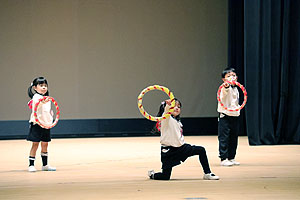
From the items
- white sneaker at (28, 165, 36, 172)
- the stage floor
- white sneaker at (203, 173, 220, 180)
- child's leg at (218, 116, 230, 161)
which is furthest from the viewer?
child's leg at (218, 116, 230, 161)

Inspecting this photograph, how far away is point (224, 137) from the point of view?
6469 mm

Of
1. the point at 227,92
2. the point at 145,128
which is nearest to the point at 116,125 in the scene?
the point at 145,128

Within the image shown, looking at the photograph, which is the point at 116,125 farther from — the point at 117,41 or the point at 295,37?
the point at 295,37

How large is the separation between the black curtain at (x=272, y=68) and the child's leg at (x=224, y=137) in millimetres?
2517

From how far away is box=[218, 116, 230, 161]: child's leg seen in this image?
6398 millimetres

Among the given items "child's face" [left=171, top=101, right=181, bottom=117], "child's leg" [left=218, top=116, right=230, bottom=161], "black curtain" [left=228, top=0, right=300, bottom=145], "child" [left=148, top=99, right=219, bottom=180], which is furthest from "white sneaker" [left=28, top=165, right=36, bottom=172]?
"black curtain" [left=228, top=0, right=300, bottom=145]

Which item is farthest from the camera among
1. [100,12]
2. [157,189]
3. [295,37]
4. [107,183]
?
[100,12]

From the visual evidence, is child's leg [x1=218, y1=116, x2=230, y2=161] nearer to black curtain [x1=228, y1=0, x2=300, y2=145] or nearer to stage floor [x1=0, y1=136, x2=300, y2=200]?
stage floor [x1=0, y1=136, x2=300, y2=200]

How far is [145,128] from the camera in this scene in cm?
1082

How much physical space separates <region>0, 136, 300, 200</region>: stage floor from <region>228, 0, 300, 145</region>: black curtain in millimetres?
567

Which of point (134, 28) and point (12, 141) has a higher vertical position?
point (134, 28)

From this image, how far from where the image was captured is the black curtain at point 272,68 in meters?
8.89

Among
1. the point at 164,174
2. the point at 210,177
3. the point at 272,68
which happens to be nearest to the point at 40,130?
the point at 164,174

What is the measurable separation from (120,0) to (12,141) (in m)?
3.28
